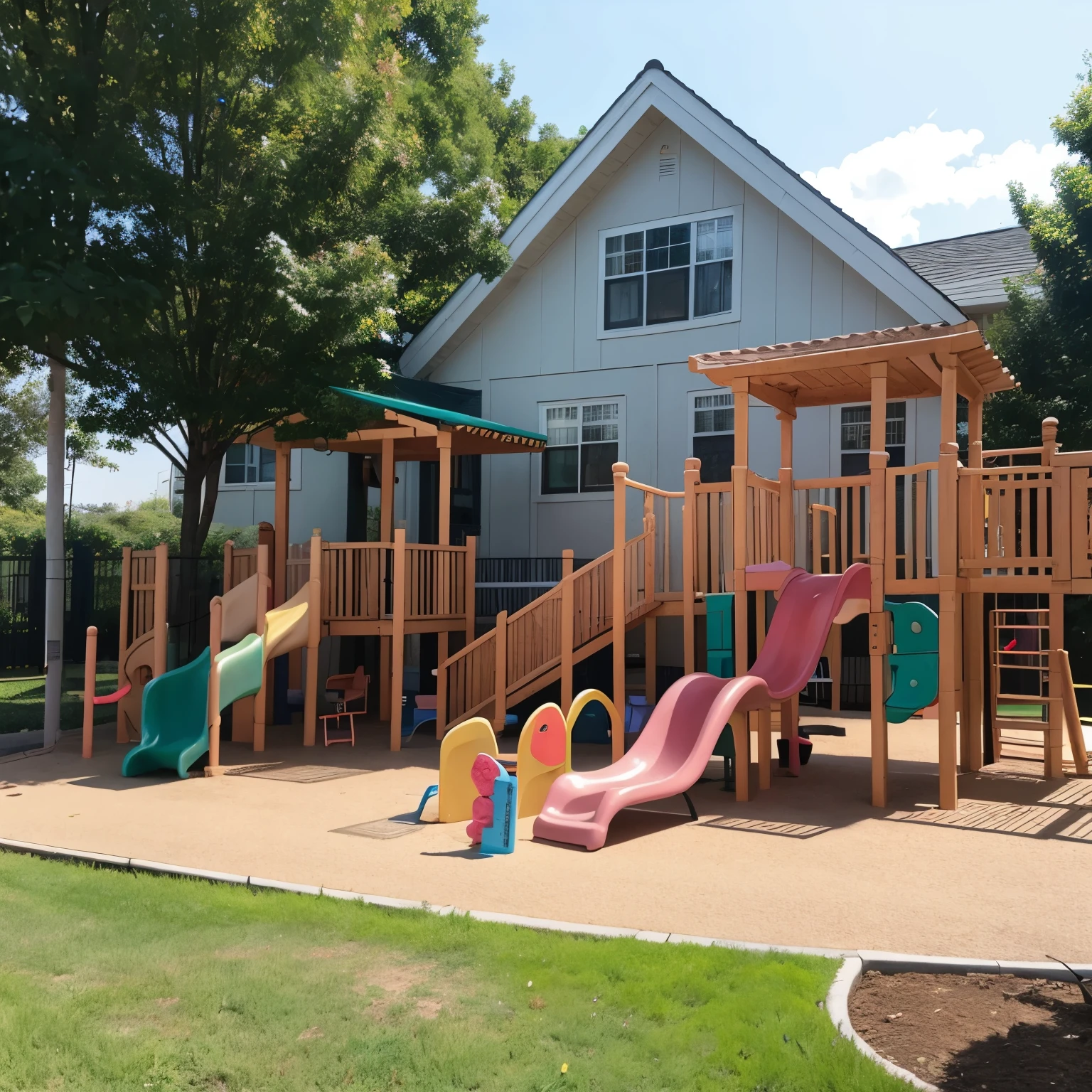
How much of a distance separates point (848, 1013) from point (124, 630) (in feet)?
37.6

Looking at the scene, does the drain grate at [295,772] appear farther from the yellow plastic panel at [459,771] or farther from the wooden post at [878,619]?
the wooden post at [878,619]

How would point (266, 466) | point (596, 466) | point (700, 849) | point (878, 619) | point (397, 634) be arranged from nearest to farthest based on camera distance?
point (700, 849)
point (878, 619)
point (397, 634)
point (596, 466)
point (266, 466)

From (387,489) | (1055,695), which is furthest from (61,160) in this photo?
(1055,695)

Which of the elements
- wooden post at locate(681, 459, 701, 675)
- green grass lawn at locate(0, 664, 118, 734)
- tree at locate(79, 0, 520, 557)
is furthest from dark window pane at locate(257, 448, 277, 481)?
wooden post at locate(681, 459, 701, 675)

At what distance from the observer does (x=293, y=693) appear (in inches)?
676

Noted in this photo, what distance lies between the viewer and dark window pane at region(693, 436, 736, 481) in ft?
56.0

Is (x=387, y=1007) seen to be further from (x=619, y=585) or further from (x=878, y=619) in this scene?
(x=619, y=585)

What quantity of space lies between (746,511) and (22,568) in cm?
2033

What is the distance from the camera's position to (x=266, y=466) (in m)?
21.8

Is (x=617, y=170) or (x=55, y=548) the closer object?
(x=55, y=548)

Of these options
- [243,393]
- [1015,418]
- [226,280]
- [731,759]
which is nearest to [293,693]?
[243,393]

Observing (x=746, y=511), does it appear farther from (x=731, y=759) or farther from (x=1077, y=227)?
(x=1077, y=227)

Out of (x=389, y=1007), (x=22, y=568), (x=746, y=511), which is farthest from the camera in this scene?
(x=22, y=568)

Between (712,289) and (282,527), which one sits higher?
(712,289)
